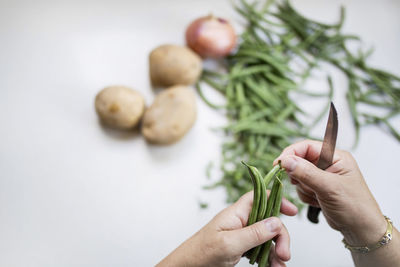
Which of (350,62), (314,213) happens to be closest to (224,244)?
(314,213)

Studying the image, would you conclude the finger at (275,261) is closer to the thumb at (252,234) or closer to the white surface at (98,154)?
the thumb at (252,234)

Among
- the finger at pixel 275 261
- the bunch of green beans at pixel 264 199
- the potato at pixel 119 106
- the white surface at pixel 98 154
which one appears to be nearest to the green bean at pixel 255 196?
the bunch of green beans at pixel 264 199

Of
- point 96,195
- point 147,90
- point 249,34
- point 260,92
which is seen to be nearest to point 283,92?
point 260,92

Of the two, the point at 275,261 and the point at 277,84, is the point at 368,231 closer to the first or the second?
the point at 275,261

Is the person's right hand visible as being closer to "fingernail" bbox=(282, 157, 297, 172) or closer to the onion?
"fingernail" bbox=(282, 157, 297, 172)

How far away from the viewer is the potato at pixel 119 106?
3.50 ft

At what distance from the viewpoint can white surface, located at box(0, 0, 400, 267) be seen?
104cm

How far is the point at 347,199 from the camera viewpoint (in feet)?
2.08

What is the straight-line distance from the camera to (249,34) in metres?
1.27

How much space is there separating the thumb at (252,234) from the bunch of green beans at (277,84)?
0.47m

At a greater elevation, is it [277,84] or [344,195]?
[277,84]

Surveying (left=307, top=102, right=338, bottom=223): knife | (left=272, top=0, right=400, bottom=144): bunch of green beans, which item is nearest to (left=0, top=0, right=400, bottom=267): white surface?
(left=272, top=0, right=400, bottom=144): bunch of green beans

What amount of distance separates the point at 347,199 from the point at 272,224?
0.46 ft

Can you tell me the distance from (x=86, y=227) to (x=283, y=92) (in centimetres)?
75
